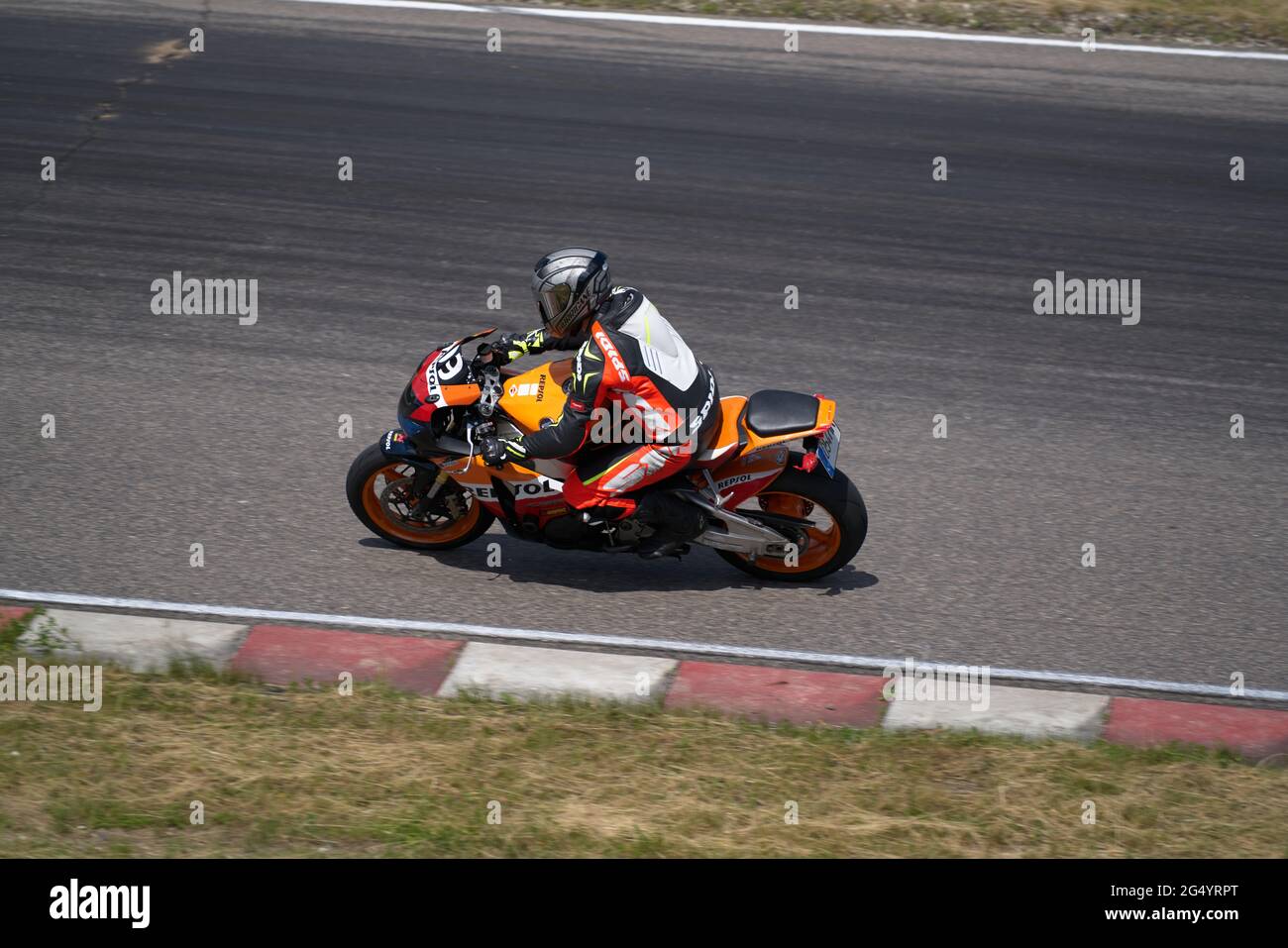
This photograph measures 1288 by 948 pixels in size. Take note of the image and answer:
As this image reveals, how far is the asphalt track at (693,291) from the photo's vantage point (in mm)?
7305

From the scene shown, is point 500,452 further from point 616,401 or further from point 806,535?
point 806,535

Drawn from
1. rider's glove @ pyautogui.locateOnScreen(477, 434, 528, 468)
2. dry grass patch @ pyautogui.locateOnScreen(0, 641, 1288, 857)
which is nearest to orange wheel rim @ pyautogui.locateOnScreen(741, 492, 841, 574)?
rider's glove @ pyautogui.locateOnScreen(477, 434, 528, 468)

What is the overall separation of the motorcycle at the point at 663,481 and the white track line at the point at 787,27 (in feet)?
29.6

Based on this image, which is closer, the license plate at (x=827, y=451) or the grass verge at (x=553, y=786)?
the grass verge at (x=553, y=786)

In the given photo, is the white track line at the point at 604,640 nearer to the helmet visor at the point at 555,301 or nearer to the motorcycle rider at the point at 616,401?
the motorcycle rider at the point at 616,401

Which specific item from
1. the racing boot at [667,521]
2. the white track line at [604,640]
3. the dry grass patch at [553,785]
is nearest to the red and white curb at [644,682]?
the white track line at [604,640]

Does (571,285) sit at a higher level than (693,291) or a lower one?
lower

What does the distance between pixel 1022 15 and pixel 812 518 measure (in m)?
10.3

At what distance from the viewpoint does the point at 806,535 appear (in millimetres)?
7277

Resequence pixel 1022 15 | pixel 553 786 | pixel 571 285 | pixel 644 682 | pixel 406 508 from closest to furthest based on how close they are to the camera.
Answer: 1. pixel 553 786
2. pixel 644 682
3. pixel 571 285
4. pixel 406 508
5. pixel 1022 15

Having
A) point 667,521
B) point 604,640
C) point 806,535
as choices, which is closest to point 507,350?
point 667,521

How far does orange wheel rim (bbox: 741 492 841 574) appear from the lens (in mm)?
7239

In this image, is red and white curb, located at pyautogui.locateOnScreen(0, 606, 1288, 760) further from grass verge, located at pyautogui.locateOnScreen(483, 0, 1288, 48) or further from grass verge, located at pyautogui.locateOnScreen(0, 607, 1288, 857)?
grass verge, located at pyautogui.locateOnScreen(483, 0, 1288, 48)

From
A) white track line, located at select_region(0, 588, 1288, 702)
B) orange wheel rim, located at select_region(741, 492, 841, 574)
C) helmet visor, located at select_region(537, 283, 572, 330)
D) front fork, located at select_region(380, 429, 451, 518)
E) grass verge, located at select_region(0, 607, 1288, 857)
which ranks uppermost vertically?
helmet visor, located at select_region(537, 283, 572, 330)
